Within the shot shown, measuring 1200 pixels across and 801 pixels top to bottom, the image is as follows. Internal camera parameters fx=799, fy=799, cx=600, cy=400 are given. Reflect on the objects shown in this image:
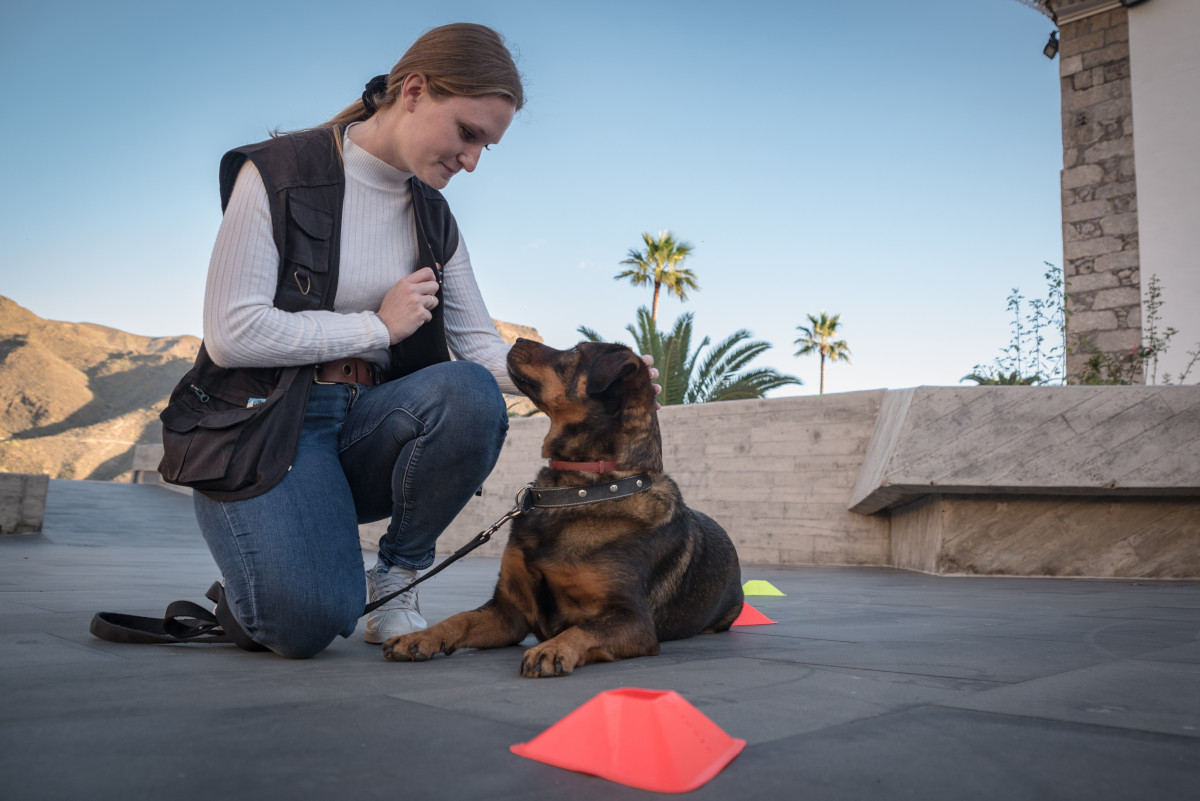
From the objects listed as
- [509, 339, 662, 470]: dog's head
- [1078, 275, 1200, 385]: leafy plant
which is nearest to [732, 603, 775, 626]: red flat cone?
[509, 339, 662, 470]: dog's head

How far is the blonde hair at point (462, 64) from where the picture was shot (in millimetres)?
2557

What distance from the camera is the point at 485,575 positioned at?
7160 mm

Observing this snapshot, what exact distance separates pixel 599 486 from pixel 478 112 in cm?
129

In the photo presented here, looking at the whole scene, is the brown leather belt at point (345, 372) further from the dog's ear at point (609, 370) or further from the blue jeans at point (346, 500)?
the dog's ear at point (609, 370)

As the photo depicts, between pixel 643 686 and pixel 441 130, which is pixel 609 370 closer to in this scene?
pixel 441 130

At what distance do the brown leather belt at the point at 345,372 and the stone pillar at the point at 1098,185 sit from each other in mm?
13061

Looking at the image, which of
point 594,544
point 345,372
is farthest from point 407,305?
point 594,544

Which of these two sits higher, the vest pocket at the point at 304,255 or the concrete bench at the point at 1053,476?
the vest pocket at the point at 304,255

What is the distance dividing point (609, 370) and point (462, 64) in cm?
112

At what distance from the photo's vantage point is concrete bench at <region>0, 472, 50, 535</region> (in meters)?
9.16

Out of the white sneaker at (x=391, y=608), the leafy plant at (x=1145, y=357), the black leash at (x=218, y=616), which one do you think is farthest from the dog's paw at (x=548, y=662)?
the leafy plant at (x=1145, y=357)

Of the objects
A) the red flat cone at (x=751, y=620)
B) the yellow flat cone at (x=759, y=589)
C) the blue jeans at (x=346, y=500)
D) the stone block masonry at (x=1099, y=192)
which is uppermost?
the stone block masonry at (x=1099, y=192)

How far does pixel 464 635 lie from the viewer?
2516 millimetres

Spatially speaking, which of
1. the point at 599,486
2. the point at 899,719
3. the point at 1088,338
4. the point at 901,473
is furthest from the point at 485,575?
the point at 1088,338
